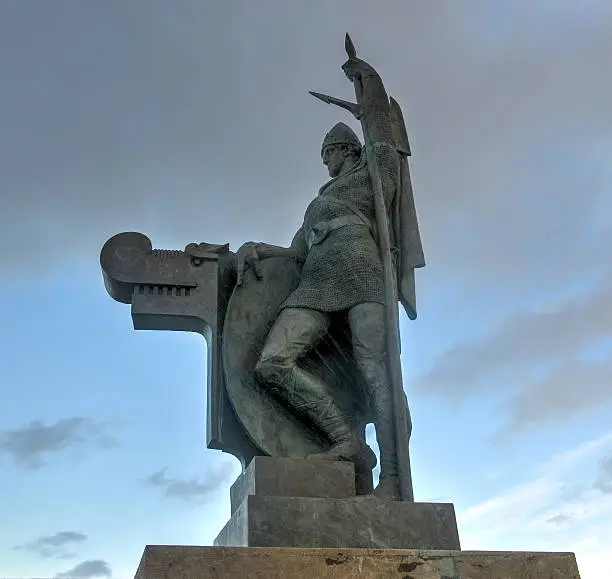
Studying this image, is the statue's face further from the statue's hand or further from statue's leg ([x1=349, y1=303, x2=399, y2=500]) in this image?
statue's leg ([x1=349, y1=303, x2=399, y2=500])

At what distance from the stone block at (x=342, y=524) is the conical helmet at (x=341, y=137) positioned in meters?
4.12

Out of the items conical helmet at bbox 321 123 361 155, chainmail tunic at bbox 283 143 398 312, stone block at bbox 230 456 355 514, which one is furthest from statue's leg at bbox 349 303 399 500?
conical helmet at bbox 321 123 361 155

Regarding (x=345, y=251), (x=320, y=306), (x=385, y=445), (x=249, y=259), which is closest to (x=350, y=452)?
(x=385, y=445)

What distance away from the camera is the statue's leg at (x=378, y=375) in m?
6.92

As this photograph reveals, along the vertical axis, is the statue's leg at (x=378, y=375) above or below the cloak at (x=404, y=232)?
below

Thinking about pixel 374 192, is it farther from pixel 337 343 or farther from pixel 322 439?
pixel 322 439

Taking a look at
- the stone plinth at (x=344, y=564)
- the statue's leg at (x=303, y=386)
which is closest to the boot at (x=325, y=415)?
the statue's leg at (x=303, y=386)

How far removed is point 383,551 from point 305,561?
22.5 inches

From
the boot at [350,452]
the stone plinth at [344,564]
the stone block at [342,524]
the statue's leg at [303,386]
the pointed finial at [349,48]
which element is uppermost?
the pointed finial at [349,48]

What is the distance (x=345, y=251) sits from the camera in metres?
7.82

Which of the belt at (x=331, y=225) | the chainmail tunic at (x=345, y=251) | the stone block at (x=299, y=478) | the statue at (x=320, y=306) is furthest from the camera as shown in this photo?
the belt at (x=331, y=225)

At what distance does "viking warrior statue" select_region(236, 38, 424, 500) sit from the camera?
7.18 m

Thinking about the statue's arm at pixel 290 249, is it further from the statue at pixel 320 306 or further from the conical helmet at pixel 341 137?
the conical helmet at pixel 341 137

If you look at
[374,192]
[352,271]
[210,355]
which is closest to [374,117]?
[374,192]
